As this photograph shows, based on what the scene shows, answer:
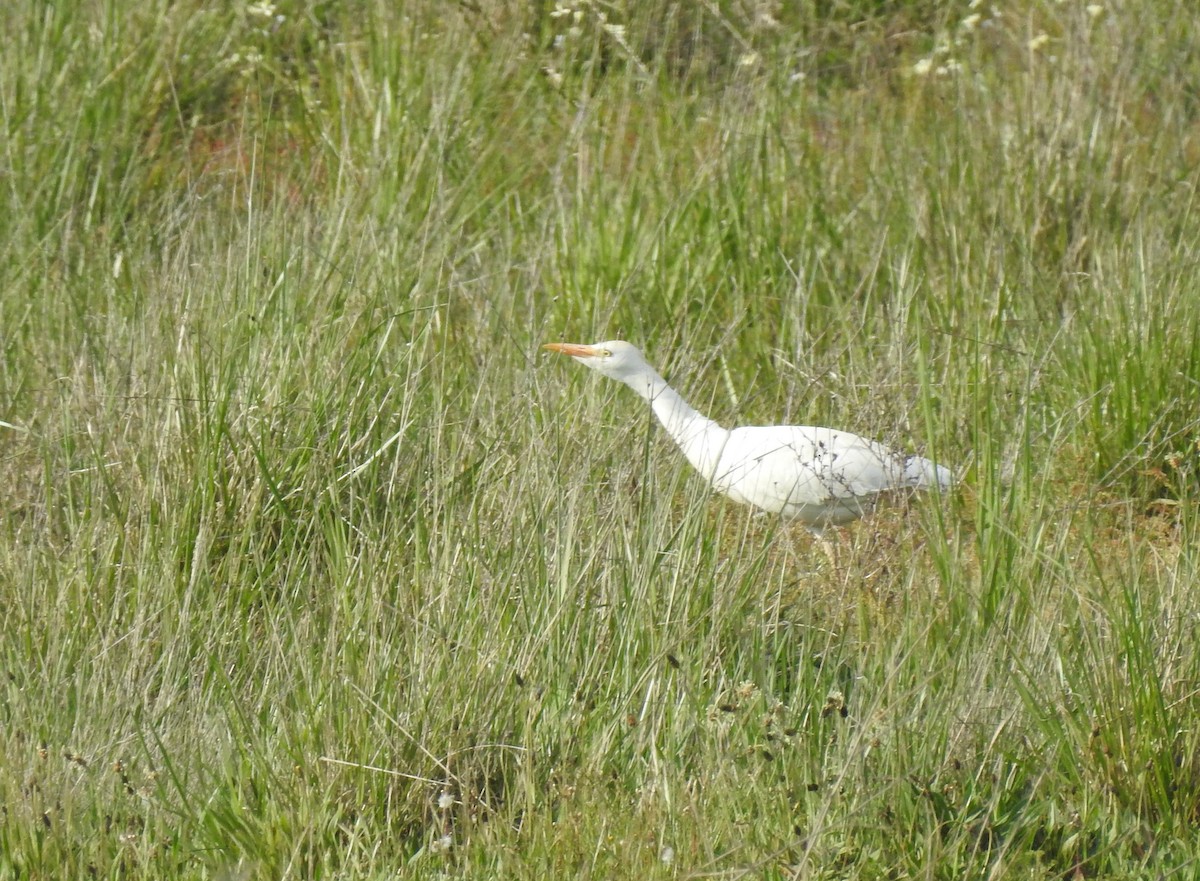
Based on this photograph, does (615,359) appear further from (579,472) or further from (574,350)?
(579,472)

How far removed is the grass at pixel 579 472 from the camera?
7.71 feet

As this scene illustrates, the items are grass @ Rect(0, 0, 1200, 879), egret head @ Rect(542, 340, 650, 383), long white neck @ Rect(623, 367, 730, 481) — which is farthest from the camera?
egret head @ Rect(542, 340, 650, 383)

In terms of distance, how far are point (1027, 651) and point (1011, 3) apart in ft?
13.5

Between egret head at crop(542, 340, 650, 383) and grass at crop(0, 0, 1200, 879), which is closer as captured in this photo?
grass at crop(0, 0, 1200, 879)

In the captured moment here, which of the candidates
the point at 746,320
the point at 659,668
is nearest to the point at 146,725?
the point at 659,668

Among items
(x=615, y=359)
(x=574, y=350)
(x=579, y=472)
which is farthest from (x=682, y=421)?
(x=579, y=472)

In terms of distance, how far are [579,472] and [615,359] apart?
1.00 metres

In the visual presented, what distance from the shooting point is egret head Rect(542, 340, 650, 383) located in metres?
3.71

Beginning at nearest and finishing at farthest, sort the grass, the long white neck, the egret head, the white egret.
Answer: the grass → the white egret → the long white neck → the egret head

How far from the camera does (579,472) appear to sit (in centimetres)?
276

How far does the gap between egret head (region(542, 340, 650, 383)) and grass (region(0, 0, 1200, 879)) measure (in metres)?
0.12

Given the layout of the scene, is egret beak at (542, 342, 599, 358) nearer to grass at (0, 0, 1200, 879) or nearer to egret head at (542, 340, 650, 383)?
egret head at (542, 340, 650, 383)

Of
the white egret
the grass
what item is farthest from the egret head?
the grass

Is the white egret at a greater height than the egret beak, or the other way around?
the egret beak
